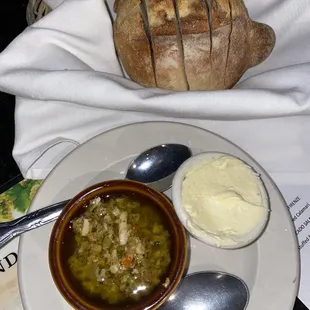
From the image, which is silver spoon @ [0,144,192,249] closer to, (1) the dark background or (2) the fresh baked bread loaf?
(2) the fresh baked bread loaf

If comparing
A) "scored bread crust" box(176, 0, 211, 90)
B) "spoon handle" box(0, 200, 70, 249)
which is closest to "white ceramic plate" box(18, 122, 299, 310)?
"spoon handle" box(0, 200, 70, 249)

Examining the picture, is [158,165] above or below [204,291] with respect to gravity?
above

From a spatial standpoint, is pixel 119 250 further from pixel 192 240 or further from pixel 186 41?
pixel 186 41

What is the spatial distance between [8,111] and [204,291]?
0.57 meters

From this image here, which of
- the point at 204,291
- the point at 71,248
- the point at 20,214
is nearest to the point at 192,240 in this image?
the point at 204,291

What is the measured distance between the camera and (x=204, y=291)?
105 cm

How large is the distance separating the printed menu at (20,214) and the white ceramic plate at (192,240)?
0.18 feet

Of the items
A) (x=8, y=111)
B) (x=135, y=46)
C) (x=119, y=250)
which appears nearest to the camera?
(x=119, y=250)

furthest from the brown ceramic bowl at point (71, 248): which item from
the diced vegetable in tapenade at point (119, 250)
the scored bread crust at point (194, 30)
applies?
the scored bread crust at point (194, 30)

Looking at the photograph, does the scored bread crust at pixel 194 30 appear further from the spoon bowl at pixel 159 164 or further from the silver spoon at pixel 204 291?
the silver spoon at pixel 204 291

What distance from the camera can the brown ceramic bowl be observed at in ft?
3.19

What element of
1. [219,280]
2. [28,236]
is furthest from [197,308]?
[28,236]

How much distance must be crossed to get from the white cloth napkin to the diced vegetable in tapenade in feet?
0.65

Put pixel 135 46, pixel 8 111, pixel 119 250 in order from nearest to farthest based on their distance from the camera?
1. pixel 119 250
2. pixel 135 46
3. pixel 8 111
